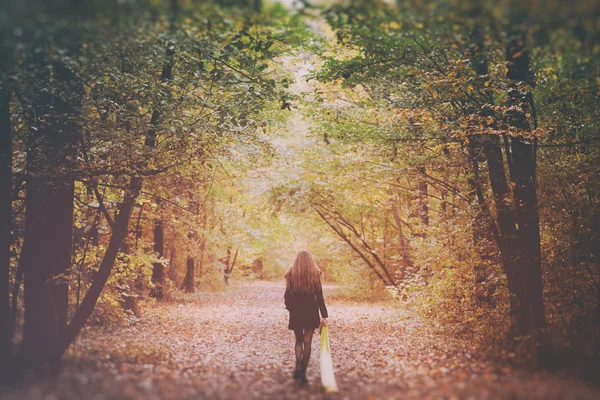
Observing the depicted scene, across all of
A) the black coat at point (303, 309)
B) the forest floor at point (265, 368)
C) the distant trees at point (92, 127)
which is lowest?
the forest floor at point (265, 368)

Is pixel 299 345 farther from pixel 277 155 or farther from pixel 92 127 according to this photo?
pixel 277 155

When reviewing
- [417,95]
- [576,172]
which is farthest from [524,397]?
[417,95]

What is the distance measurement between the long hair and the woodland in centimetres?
158

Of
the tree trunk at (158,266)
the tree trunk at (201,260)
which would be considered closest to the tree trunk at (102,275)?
the tree trunk at (158,266)

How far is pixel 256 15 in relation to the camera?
607cm

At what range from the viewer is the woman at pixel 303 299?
7895 mm

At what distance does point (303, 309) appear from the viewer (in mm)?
7957

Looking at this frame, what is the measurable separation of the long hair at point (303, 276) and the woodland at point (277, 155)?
1585 mm

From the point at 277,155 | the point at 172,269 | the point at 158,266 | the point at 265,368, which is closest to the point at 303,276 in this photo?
the point at 265,368

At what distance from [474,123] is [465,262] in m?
4.08

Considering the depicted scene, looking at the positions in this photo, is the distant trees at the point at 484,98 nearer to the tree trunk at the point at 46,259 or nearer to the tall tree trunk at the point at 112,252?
the tall tree trunk at the point at 112,252

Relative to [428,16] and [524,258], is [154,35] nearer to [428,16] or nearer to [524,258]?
[428,16]

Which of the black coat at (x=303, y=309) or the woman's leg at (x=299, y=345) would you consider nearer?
the woman's leg at (x=299, y=345)

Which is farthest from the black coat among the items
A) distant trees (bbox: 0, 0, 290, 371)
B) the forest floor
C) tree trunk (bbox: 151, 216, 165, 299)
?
tree trunk (bbox: 151, 216, 165, 299)
